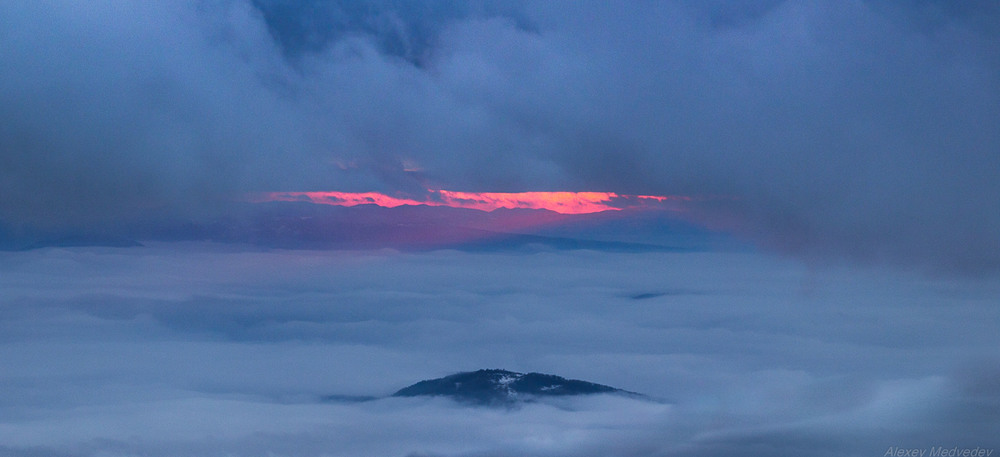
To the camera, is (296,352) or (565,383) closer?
(565,383)

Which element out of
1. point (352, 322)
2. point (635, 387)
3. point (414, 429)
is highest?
point (352, 322)

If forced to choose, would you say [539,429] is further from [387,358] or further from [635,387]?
[387,358]

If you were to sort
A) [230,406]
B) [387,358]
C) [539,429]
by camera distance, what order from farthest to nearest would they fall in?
[387,358] → [230,406] → [539,429]

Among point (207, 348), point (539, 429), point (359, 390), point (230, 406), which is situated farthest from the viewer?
point (207, 348)

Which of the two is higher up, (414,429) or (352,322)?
(352,322)

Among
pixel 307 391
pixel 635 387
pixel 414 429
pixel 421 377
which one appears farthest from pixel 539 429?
pixel 307 391

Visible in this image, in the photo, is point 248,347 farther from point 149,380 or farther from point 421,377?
point 421,377
